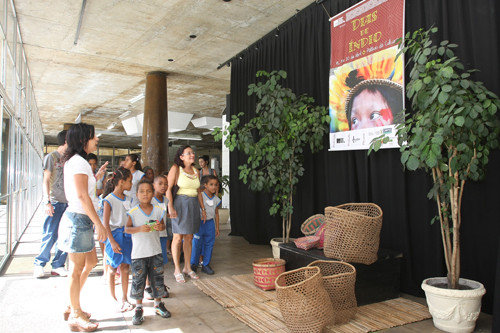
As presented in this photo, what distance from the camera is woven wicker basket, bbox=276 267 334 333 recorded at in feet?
7.56

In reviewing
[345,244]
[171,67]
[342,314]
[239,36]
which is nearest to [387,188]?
[345,244]

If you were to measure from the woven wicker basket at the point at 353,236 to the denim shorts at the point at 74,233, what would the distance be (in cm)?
181

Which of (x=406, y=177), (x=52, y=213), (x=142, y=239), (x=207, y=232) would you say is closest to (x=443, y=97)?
(x=406, y=177)

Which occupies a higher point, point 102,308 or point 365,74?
point 365,74

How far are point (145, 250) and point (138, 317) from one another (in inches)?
18.2

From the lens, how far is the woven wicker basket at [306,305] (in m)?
2.30

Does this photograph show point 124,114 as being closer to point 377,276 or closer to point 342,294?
point 377,276

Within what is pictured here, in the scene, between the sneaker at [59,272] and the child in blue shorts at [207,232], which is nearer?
the sneaker at [59,272]

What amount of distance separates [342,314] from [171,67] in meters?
6.02

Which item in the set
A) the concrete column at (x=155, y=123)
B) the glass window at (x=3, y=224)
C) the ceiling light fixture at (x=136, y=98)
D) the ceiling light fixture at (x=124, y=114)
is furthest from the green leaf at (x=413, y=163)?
the ceiling light fixture at (x=124, y=114)

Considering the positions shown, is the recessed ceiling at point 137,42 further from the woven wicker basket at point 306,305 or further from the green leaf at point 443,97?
the woven wicker basket at point 306,305

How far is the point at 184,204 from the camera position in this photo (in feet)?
12.0

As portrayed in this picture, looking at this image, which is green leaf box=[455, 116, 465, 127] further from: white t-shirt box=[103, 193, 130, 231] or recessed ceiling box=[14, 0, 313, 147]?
recessed ceiling box=[14, 0, 313, 147]

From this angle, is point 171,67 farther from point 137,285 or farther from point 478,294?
point 478,294
